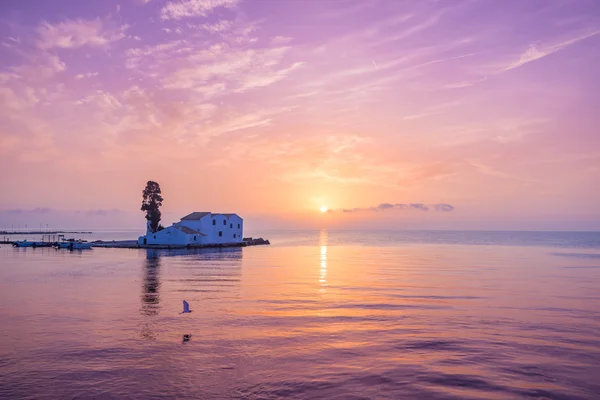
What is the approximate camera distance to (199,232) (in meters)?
118

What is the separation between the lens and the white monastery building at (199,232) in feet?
374

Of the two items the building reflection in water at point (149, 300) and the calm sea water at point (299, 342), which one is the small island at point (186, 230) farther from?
the calm sea water at point (299, 342)

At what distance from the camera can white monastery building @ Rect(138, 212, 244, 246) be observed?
374ft

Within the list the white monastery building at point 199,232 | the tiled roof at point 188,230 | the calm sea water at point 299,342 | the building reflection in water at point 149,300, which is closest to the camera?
the calm sea water at point 299,342

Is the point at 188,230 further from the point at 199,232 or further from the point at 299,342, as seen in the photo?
the point at 299,342

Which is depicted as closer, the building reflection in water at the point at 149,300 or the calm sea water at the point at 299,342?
the calm sea water at the point at 299,342

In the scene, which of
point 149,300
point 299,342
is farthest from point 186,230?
point 299,342

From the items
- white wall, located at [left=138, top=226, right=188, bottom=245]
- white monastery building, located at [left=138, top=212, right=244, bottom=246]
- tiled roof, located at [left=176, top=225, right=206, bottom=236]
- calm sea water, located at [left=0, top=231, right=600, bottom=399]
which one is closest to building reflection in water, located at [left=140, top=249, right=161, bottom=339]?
calm sea water, located at [left=0, top=231, right=600, bottom=399]

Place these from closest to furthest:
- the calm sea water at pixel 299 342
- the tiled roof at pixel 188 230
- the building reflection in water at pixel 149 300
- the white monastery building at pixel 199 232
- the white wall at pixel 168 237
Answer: the calm sea water at pixel 299 342 → the building reflection in water at pixel 149 300 → the white wall at pixel 168 237 → the white monastery building at pixel 199 232 → the tiled roof at pixel 188 230

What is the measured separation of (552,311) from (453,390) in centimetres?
1957

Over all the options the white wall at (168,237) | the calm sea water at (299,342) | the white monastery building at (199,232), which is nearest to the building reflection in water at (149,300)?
the calm sea water at (299,342)

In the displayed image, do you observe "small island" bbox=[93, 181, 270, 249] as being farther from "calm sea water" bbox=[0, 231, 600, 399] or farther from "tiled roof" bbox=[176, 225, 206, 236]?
"calm sea water" bbox=[0, 231, 600, 399]

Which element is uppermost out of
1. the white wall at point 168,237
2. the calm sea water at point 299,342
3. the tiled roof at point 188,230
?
the tiled roof at point 188,230

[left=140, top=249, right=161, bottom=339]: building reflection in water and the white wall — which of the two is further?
the white wall
